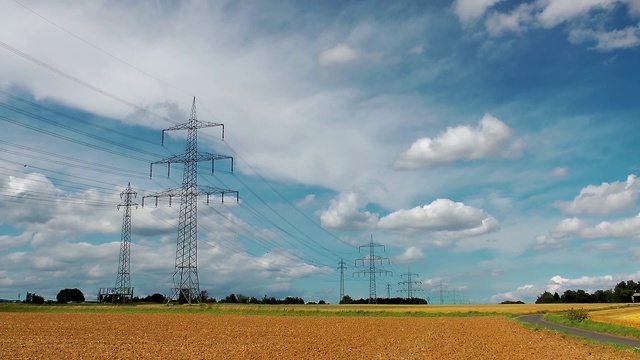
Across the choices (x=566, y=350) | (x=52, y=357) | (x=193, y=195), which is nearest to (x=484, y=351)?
(x=566, y=350)

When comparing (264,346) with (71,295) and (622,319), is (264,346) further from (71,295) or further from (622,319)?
(71,295)

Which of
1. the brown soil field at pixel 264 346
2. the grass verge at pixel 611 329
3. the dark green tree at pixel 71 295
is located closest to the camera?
the brown soil field at pixel 264 346

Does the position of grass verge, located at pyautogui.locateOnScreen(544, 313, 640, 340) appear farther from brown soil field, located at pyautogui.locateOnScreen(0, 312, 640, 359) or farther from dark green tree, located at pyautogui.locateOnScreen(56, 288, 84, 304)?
dark green tree, located at pyautogui.locateOnScreen(56, 288, 84, 304)

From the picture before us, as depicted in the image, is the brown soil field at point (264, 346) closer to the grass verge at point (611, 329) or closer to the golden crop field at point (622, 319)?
the grass verge at point (611, 329)

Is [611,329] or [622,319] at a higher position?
[611,329]

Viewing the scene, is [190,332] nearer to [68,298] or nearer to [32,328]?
[32,328]

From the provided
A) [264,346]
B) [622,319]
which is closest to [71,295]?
[622,319]

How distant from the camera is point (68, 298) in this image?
609ft

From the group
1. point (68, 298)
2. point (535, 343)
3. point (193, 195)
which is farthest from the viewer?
point (68, 298)

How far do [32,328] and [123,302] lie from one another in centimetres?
6738

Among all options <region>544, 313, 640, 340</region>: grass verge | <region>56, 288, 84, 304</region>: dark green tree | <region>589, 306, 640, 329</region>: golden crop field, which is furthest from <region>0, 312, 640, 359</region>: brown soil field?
<region>56, 288, 84, 304</region>: dark green tree

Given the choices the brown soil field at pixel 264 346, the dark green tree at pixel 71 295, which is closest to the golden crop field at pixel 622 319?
the brown soil field at pixel 264 346

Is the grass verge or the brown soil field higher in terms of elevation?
the brown soil field

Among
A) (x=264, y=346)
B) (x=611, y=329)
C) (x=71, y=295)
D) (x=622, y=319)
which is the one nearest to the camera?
(x=264, y=346)
